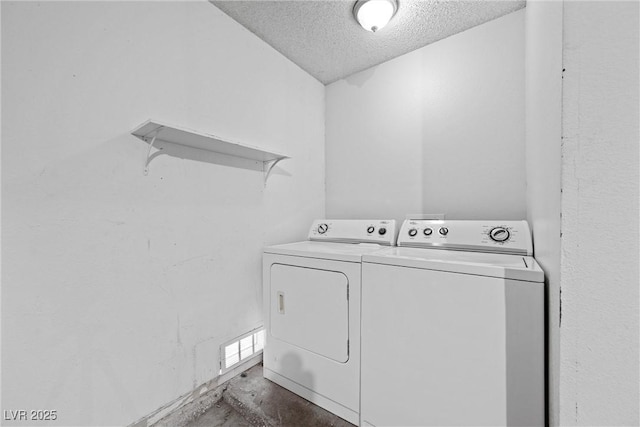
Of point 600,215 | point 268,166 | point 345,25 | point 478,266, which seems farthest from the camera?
point 268,166

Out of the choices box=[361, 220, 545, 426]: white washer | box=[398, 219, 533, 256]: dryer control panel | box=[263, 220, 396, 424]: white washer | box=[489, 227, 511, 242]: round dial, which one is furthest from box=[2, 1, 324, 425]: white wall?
box=[489, 227, 511, 242]: round dial

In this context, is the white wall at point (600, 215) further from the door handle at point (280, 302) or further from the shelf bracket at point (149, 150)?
the shelf bracket at point (149, 150)

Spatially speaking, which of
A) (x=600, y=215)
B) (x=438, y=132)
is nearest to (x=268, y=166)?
(x=438, y=132)

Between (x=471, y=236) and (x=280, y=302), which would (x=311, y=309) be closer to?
(x=280, y=302)

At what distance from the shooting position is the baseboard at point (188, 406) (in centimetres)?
122

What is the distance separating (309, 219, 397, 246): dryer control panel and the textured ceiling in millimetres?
1347

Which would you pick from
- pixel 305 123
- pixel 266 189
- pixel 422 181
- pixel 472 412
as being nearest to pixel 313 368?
pixel 472 412

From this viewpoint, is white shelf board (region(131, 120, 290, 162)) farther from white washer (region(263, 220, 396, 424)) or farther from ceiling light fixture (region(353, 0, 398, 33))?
ceiling light fixture (region(353, 0, 398, 33))

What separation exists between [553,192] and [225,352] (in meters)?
1.74

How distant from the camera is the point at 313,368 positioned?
1381 mm

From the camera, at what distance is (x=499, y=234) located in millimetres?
1364

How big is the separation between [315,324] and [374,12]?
187cm

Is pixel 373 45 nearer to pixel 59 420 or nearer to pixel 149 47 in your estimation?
pixel 149 47

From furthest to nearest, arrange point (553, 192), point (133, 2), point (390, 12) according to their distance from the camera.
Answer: point (390, 12) < point (133, 2) < point (553, 192)
